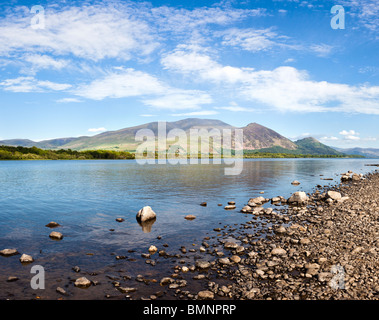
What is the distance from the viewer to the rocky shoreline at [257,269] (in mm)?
11602

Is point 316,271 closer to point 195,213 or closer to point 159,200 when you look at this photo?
point 195,213

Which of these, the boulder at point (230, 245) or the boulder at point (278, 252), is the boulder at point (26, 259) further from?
the boulder at point (278, 252)

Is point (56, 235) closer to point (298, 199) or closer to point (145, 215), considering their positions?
point (145, 215)

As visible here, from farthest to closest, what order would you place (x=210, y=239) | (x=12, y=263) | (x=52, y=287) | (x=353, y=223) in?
(x=353, y=223) → (x=210, y=239) → (x=12, y=263) → (x=52, y=287)

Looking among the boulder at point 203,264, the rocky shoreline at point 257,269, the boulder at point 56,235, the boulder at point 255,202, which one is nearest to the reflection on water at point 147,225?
the rocky shoreline at point 257,269

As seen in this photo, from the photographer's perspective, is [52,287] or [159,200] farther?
[159,200]

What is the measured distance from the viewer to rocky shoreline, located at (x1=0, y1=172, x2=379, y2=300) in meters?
11.6

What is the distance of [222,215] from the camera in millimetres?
27781

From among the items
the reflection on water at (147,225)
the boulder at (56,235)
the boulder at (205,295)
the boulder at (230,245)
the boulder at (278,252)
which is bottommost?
the reflection on water at (147,225)

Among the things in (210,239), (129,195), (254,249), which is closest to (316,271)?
(254,249)

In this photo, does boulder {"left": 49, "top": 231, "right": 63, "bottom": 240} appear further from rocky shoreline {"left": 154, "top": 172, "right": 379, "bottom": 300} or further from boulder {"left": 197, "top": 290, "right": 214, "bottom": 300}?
boulder {"left": 197, "top": 290, "right": 214, "bottom": 300}

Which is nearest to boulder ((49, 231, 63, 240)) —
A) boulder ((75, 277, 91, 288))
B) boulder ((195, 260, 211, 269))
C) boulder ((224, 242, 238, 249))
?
boulder ((75, 277, 91, 288))

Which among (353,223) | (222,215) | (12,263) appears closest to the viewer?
(12,263)

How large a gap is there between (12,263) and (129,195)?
27.4 meters
